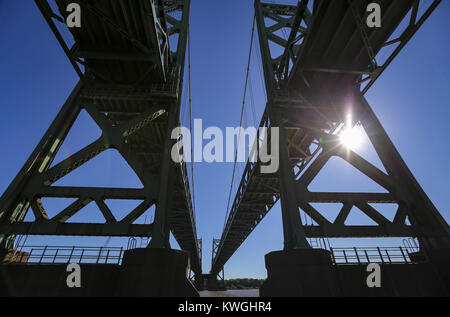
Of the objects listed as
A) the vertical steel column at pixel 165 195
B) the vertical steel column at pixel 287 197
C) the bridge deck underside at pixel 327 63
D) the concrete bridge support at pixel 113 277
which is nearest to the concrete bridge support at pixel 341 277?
the vertical steel column at pixel 287 197

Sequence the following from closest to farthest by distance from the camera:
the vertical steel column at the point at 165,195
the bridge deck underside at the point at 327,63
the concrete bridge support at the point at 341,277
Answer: the concrete bridge support at the point at 341,277
the vertical steel column at the point at 165,195
the bridge deck underside at the point at 327,63

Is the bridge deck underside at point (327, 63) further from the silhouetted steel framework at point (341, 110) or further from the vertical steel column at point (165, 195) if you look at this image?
the vertical steel column at point (165, 195)

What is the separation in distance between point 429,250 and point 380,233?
1.49 metres

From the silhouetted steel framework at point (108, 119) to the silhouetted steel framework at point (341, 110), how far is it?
5.37 m

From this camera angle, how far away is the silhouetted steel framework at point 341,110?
7.84 meters

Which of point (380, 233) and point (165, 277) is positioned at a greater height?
point (380, 233)

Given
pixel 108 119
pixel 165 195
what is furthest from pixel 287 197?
pixel 108 119

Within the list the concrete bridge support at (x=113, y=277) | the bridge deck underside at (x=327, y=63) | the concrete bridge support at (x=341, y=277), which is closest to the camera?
the concrete bridge support at (x=113, y=277)

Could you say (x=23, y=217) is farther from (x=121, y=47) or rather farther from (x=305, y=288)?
(x=305, y=288)

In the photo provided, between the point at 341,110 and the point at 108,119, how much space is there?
12.1m

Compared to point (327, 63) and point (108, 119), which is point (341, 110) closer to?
point (327, 63)
